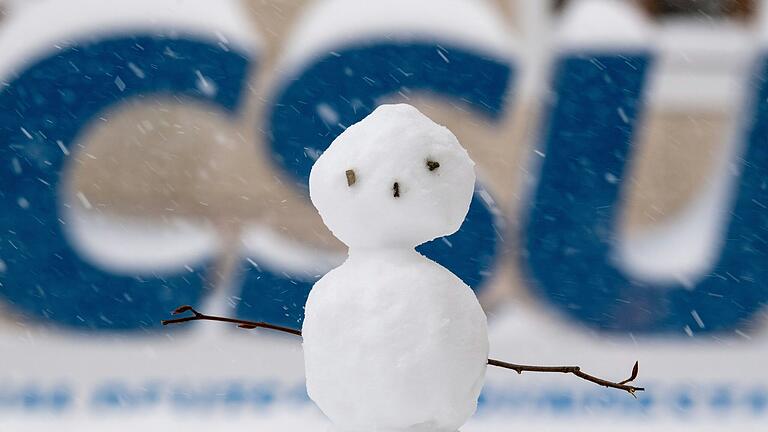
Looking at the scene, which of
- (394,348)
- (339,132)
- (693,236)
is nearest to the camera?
(394,348)

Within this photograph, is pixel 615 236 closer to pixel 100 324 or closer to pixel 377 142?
pixel 100 324

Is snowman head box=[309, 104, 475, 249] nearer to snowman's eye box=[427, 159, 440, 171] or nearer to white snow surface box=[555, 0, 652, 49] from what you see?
snowman's eye box=[427, 159, 440, 171]

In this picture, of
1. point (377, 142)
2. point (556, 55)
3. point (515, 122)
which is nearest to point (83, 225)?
point (515, 122)

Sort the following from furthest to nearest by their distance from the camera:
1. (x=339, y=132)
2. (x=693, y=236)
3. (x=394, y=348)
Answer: (x=693, y=236), (x=339, y=132), (x=394, y=348)

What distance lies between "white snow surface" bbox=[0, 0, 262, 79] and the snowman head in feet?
7.90

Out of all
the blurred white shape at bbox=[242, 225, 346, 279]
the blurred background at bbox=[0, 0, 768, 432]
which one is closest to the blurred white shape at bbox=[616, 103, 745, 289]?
the blurred background at bbox=[0, 0, 768, 432]

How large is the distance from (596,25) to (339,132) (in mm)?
1071

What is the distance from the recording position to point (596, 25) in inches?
132

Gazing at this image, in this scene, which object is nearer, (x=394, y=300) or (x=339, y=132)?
(x=394, y=300)

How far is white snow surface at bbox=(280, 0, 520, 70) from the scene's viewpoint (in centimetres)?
333

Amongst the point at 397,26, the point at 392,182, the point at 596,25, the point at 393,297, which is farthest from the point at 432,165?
the point at 596,25

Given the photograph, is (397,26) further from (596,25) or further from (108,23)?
(108,23)

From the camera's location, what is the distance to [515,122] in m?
3.36

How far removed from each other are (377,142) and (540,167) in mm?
2464
